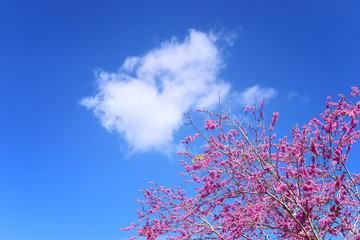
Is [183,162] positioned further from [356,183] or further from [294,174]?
[356,183]

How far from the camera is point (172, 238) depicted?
8.12 meters

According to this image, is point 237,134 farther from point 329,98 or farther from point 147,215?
point 147,215

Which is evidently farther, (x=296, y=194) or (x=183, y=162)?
(x=183, y=162)

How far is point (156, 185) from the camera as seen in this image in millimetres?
8836

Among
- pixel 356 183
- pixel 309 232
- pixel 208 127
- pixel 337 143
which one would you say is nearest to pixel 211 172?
pixel 208 127

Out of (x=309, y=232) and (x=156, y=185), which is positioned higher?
(x=156, y=185)

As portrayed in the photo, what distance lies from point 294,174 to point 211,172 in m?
1.78

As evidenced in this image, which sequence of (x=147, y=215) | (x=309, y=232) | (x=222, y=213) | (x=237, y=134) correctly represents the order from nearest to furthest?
(x=309, y=232)
(x=222, y=213)
(x=237, y=134)
(x=147, y=215)

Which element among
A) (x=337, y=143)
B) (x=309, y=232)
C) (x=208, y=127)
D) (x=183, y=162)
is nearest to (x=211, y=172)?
(x=208, y=127)

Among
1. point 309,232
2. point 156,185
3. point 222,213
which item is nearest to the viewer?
point 309,232

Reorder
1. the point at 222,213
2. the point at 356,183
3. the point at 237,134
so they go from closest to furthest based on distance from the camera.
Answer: the point at 356,183 → the point at 222,213 → the point at 237,134

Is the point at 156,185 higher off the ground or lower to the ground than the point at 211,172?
higher

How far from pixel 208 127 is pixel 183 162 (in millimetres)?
1499

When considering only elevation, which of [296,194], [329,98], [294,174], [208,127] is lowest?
[296,194]
